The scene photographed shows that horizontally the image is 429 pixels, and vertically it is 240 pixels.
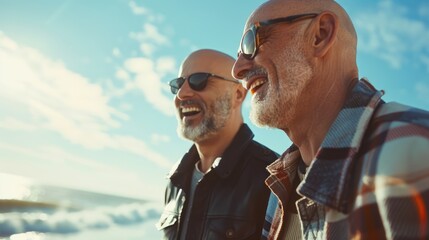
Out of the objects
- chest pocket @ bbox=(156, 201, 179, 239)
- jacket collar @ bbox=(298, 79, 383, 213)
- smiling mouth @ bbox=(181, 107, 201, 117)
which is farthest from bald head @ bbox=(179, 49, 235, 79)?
jacket collar @ bbox=(298, 79, 383, 213)

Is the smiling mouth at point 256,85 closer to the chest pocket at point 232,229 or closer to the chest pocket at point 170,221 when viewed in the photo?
the chest pocket at point 232,229

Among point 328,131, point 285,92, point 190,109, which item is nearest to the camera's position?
point 328,131

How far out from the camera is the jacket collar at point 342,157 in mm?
1649

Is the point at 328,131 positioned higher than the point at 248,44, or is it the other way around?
the point at 248,44

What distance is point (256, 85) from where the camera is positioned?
2.64 meters

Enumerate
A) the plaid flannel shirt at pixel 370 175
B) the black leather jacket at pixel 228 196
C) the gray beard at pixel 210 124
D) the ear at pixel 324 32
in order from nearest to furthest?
the plaid flannel shirt at pixel 370 175 < the ear at pixel 324 32 < the black leather jacket at pixel 228 196 < the gray beard at pixel 210 124

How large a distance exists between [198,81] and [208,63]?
14.3 inches

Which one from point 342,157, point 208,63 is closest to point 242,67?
point 342,157

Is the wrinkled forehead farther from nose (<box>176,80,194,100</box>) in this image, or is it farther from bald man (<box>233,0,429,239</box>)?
nose (<box>176,80,194,100</box>)

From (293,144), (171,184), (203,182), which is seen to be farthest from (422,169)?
(171,184)

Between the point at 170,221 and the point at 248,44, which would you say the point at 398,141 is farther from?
the point at 170,221

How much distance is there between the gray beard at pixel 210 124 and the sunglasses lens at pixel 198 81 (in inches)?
11.4

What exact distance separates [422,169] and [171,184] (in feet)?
12.4

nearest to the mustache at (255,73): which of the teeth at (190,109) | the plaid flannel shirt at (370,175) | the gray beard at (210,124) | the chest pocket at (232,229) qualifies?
the plaid flannel shirt at (370,175)
